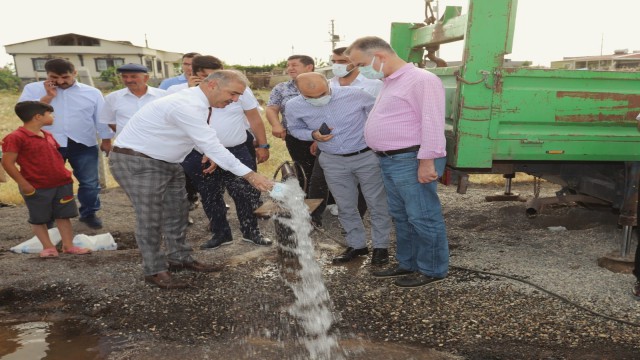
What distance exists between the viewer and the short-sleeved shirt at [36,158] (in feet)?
12.9

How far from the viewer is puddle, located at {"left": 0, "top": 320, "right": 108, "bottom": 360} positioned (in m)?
2.77

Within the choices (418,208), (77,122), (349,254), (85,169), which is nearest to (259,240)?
(349,254)

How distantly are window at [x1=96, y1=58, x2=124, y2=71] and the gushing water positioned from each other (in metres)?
36.8

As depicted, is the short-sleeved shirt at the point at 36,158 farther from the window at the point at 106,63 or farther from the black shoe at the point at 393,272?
the window at the point at 106,63

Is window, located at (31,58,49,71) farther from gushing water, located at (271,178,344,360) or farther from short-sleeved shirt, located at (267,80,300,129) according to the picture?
gushing water, located at (271,178,344,360)

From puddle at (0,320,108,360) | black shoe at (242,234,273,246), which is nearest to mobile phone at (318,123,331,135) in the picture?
black shoe at (242,234,273,246)

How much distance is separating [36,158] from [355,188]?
2.74 m

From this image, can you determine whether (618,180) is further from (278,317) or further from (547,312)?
(278,317)

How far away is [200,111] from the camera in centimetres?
329

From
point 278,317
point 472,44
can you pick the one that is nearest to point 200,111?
point 278,317

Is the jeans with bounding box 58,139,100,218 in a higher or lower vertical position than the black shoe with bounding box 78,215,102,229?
higher

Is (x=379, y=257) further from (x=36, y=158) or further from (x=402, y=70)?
(x=36, y=158)

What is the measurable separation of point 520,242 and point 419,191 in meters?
1.78

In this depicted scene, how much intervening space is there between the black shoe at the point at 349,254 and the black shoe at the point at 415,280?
0.62 meters
